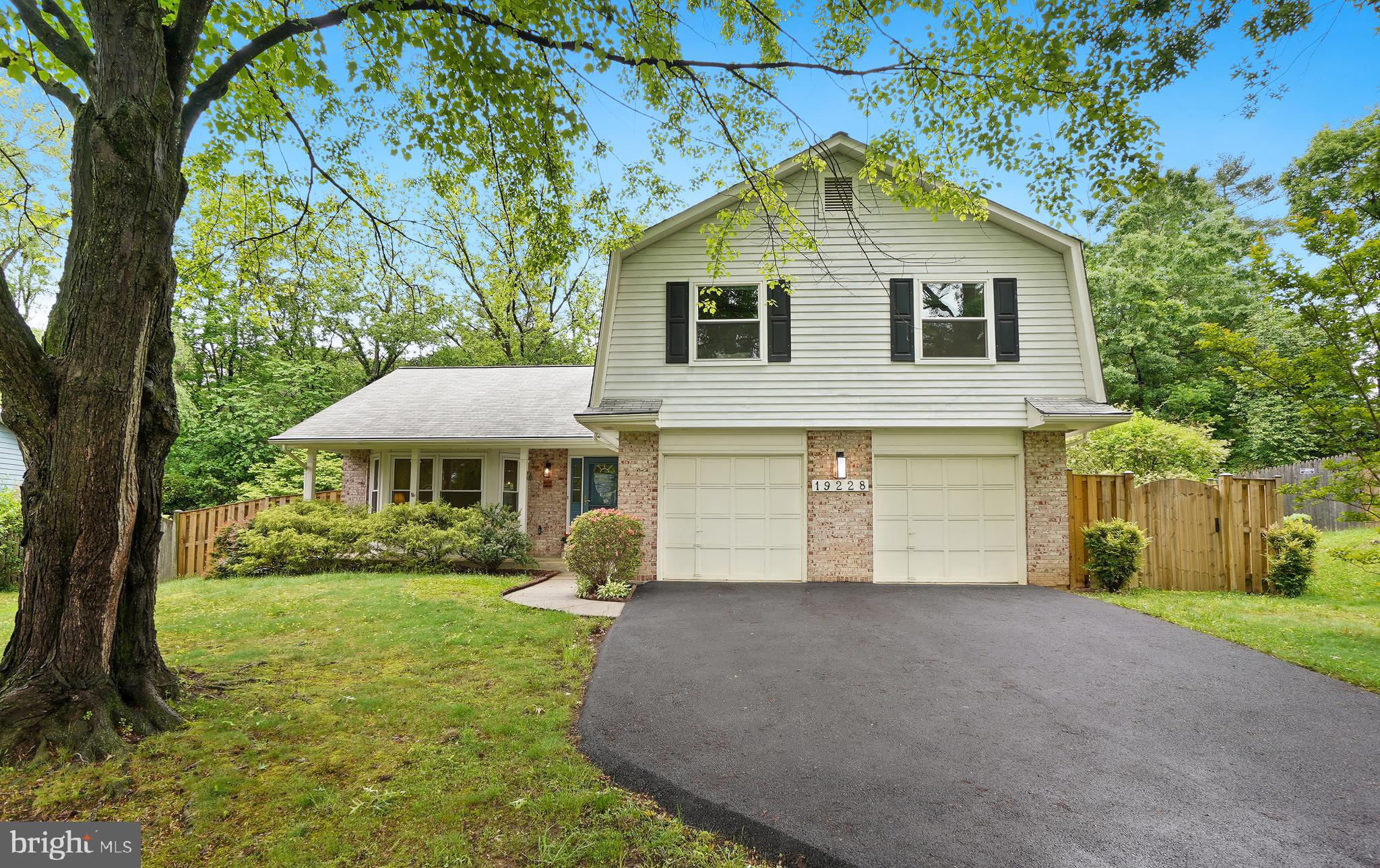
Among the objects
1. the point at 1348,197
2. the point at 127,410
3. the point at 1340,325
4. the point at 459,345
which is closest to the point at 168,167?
the point at 127,410

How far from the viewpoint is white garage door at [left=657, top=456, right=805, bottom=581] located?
360 inches

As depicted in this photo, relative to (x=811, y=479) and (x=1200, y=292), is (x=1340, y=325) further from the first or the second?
(x=1200, y=292)

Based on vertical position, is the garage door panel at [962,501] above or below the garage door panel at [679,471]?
below

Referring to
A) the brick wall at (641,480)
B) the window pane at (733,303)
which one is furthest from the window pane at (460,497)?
the window pane at (733,303)

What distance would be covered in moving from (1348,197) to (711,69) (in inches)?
235

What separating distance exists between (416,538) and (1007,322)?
1049cm

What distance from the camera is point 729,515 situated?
363 inches

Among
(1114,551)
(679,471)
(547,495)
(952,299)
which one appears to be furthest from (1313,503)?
(547,495)

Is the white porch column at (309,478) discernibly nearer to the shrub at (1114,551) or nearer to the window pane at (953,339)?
the window pane at (953,339)

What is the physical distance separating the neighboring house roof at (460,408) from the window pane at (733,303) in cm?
400

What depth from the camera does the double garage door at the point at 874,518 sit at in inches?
354

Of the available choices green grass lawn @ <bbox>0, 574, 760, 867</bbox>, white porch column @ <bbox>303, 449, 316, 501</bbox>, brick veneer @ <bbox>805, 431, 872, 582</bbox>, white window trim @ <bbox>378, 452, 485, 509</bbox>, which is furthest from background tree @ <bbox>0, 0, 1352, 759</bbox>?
white porch column @ <bbox>303, 449, 316, 501</bbox>

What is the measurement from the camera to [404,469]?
13.3 meters

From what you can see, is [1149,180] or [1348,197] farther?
[1348,197]
